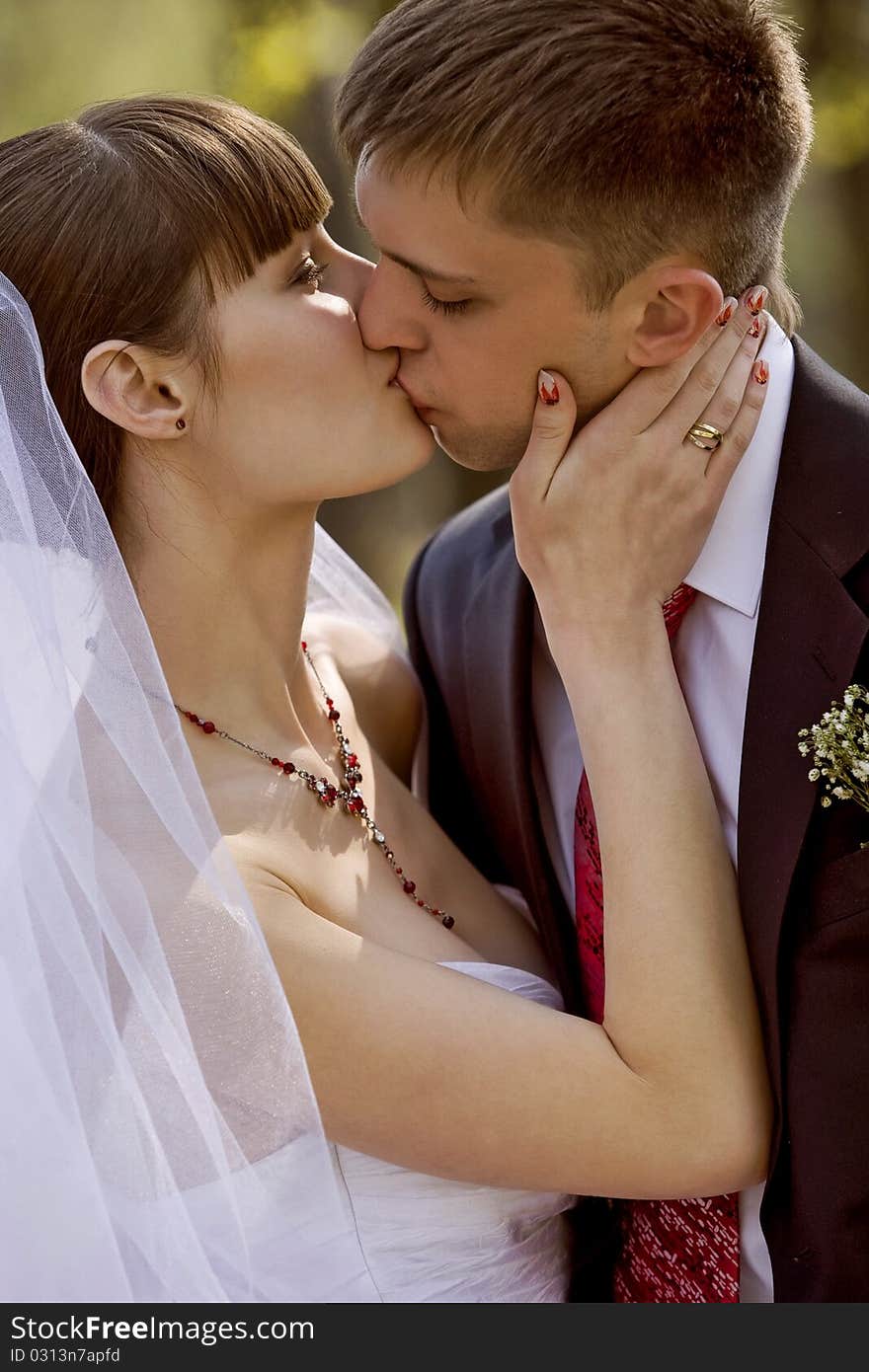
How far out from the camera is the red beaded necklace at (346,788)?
2.41 metres

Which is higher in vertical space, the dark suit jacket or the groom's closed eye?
the groom's closed eye

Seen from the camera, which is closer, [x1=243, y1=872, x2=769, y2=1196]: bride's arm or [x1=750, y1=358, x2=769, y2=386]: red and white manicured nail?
[x1=243, y1=872, x2=769, y2=1196]: bride's arm

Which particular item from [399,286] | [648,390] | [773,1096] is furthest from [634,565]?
[773,1096]

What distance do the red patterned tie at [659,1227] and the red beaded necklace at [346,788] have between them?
0.28 metres

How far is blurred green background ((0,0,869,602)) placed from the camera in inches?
200

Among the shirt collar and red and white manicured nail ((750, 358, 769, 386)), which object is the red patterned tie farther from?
red and white manicured nail ((750, 358, 769, 386))

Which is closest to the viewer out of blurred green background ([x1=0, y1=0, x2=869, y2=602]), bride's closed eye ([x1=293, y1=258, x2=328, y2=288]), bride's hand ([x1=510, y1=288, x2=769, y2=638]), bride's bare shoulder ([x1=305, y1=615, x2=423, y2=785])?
bride's hand ([x1=510, y1=288, x2=769, y2=638])

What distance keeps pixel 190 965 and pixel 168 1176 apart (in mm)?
295

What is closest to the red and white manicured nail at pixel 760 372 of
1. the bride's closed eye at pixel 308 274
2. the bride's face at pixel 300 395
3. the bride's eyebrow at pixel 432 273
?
the bride's eyebrow at pixel 432 273

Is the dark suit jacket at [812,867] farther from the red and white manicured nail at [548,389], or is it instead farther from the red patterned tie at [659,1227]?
the red and white manicured nail at [548,389]

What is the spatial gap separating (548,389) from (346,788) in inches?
32.8

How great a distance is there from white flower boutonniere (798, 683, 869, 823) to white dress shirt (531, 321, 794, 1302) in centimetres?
31

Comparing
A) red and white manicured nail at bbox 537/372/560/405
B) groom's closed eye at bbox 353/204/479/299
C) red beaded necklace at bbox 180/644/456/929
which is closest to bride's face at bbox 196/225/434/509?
groom's closed eye at bbox 353/204/479/299

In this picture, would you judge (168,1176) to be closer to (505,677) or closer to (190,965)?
(190,965)
